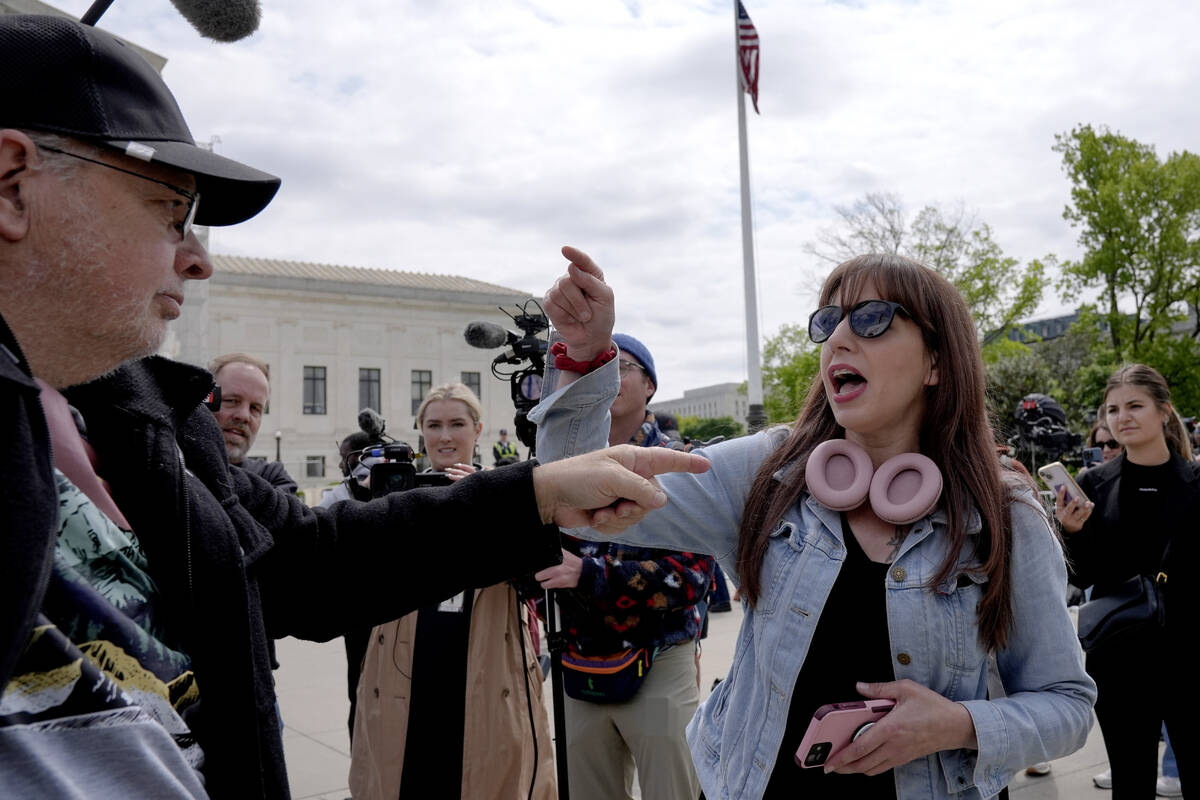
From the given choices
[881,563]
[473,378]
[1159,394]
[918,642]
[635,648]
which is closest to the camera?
[918,642]

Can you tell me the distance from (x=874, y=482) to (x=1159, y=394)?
3.20 metres

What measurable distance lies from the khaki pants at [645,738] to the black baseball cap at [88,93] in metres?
2.72

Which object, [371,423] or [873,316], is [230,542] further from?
[371,423]

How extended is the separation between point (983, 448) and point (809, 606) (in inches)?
25.6

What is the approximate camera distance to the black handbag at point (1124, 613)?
3908 millimetres

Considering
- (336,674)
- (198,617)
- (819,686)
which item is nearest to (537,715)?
(819,686)

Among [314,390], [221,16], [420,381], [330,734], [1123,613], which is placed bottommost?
[330,734]

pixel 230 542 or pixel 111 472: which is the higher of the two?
pixel 111 472

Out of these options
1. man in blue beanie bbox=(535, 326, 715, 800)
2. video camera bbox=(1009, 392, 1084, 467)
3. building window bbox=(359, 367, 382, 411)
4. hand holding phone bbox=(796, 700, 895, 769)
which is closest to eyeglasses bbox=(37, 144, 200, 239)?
hand holding phone bbox=(796, 700, 895, 769)

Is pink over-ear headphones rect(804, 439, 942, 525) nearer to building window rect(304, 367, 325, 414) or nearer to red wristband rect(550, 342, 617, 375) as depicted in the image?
red wristband rect(550, 342, 617, 375)

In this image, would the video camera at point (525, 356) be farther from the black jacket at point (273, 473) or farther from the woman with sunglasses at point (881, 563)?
the black jacket at point (273, 473)

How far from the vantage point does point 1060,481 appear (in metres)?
4.03

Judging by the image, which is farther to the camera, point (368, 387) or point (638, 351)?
point (368, 387)

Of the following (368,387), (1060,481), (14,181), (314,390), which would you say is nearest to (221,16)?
(14,181)
